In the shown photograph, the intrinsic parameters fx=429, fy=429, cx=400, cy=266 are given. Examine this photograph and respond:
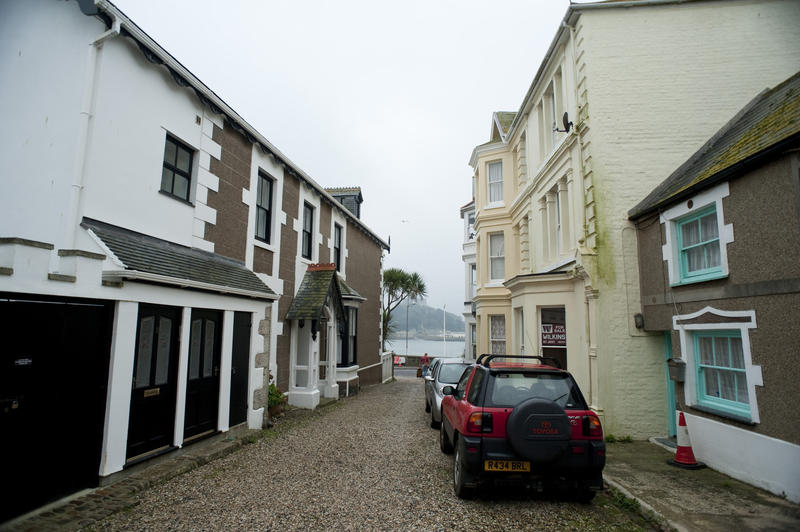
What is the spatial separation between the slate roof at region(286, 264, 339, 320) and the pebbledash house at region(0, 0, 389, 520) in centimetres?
226

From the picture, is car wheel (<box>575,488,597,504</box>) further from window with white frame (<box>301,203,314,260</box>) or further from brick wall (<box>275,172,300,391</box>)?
window with white frame (<box>301,203,314,260</box>)

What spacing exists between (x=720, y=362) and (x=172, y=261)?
366 inches

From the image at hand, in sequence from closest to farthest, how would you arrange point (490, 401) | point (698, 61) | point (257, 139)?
point (490, 401) < point (698, 61) < point (257, 139)

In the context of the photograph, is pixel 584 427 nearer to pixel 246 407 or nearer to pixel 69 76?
pixel 246 407

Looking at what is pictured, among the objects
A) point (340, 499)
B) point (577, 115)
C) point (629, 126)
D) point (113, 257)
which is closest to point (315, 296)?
point (113, 257)

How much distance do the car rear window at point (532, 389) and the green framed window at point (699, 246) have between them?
3.46m

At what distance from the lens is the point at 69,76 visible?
6258mm

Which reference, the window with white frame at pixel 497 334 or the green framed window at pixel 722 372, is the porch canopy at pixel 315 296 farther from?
the green framed window at pixel 722 372

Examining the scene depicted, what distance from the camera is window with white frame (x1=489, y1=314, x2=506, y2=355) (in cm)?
1680

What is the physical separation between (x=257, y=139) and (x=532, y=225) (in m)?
8.70

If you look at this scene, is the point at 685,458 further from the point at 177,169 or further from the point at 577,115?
the point at 177,169

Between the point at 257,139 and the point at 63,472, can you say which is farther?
the point at 257,139

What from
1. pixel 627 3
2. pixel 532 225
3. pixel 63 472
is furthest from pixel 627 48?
pixel 63 472

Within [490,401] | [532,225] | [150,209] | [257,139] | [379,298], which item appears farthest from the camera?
[379,298]
